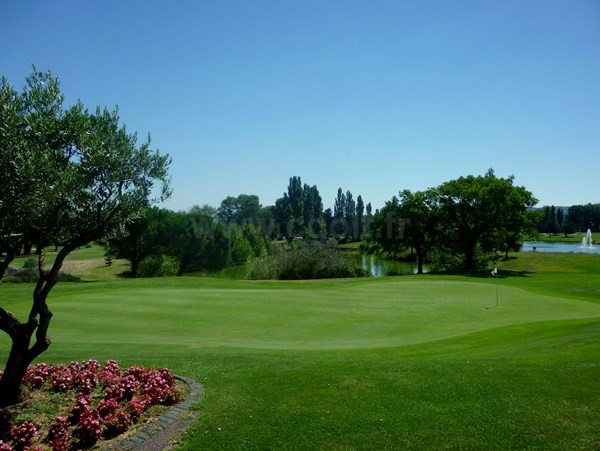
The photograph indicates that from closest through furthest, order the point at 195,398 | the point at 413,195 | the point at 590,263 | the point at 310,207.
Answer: the point at 195,398, the point at 590,263, the point at 413,195, the point at 310,207

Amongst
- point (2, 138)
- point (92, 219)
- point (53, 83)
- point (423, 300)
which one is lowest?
point (423, 300)

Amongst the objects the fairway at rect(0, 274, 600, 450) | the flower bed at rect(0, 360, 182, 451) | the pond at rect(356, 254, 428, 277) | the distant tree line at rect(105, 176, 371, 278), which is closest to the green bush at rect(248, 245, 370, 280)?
the distant tree line at rect(105, 176, 371, 278)

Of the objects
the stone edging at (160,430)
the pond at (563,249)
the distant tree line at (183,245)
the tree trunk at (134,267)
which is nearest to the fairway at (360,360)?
the stone edging at (160,430)

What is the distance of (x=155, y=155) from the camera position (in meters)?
8.67

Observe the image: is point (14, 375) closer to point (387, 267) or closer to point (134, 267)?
point (134, 267)

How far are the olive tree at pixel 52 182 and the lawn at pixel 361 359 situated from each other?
352cm

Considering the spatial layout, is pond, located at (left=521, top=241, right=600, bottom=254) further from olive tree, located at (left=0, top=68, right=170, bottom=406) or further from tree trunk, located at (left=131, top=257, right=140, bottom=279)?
olive tree, located at (left=0, top=68, right=170, bottom=406)

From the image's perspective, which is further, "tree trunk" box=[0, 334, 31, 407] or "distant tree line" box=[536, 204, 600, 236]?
"distant tree line" box=[536, 204, 600, 236]

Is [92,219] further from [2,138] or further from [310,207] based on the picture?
[310,207]

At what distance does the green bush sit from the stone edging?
40.9 m

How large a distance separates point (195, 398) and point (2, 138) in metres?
5.40

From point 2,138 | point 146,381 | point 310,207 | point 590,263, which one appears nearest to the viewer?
point 2,138

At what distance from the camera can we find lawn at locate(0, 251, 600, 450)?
6305 millimetres

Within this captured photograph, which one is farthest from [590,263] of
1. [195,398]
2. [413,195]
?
[195,398]
